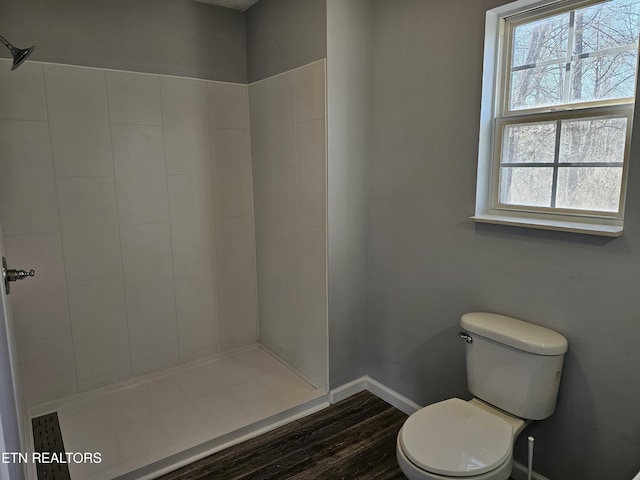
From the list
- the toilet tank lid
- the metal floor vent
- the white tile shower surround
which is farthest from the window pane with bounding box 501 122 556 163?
the metal floor vent

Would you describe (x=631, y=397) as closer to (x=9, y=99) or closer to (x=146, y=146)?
(x=146, y=146)

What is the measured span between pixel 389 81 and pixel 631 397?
1714mm

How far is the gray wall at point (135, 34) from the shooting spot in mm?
2131

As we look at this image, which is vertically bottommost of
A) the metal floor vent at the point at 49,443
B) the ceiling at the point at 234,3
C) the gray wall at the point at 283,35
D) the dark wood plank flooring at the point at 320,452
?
the dark wood plank flooring at the point at 320,452

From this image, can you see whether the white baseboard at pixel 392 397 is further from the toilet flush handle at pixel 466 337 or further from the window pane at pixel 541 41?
the window pane at pixel 541 41

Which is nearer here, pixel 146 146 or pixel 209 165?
pixel 146 146

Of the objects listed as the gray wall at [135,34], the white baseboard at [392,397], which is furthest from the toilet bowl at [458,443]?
the gray wall at [135,34]

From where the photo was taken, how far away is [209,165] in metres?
2.73

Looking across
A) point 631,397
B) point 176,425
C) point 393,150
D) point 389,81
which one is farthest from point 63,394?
point 631,397

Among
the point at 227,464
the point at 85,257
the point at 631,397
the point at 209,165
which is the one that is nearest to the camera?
the point at 631,397

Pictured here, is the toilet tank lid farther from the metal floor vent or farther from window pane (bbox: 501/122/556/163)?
the metal floor vent

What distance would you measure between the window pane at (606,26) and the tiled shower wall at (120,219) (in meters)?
1.91

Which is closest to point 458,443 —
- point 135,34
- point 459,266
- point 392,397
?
point 459,266

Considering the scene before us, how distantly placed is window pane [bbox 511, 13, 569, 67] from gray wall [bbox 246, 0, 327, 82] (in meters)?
0.89
